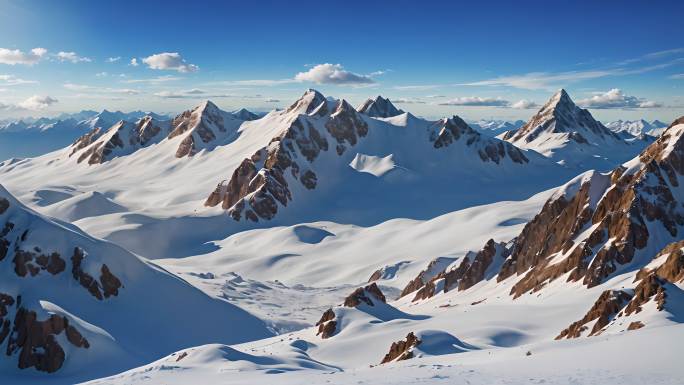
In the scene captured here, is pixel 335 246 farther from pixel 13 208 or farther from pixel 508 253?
pixel 13 208

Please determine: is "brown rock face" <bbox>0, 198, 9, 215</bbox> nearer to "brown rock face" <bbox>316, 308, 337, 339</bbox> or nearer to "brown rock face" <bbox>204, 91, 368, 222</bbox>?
"brown rock face" <bbox>316, 308, 337, 339</bbox>

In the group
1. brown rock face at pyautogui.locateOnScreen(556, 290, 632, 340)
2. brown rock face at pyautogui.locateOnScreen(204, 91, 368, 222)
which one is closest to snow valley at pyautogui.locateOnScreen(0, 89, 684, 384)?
brown rock face at pyautogui.locateOnScreen(556, 290, 632, 340)

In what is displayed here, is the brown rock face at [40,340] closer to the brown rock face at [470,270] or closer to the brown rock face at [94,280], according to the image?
the brown rock face at [94,280]

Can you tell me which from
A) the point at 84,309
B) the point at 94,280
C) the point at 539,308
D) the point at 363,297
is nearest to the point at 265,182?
the point at 94,280

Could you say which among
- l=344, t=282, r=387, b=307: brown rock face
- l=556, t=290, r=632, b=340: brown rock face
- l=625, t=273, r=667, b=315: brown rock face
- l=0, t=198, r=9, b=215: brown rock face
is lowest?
l=344, t=282, r=387, b=307: brown rock face

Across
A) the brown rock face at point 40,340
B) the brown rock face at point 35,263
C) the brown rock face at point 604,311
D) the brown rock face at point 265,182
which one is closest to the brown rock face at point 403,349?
the brown rock face at point 604,311

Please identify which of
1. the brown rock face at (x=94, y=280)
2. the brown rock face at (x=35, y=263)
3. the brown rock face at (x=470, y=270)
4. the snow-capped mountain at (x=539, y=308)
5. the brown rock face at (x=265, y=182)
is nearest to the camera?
the snow-capped mountain at (x=539, y=308)

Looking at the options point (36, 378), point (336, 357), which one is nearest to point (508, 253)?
point (336, 357)
